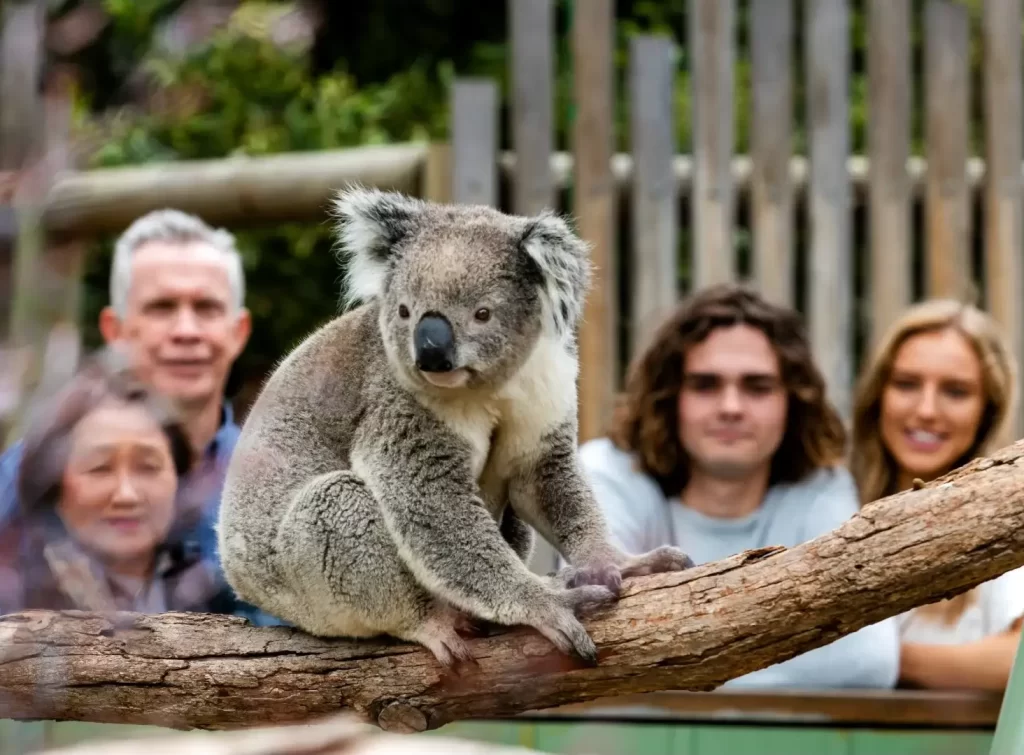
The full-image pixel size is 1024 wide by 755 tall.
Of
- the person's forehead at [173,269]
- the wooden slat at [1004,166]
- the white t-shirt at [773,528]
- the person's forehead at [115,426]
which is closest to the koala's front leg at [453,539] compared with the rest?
the person's forehead at [115,426]

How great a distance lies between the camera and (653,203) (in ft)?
12.6

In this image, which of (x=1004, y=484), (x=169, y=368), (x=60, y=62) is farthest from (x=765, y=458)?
(x=60, y=62)

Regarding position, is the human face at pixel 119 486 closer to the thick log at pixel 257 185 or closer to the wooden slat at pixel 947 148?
the thick log at pixel 257 185

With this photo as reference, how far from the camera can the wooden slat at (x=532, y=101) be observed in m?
3.76

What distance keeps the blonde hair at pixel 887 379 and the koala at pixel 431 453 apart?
1.11 meters

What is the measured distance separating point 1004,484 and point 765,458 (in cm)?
116

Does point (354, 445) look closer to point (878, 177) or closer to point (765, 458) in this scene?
point (765, 458)

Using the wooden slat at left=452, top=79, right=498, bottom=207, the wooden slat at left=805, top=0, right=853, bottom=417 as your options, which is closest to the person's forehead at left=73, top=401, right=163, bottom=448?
the wooden slat at left=452, top=79, right=498, bottom=207

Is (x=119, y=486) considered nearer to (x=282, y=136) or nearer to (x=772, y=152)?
(x=772, y=152)

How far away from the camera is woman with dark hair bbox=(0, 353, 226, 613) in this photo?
127cm

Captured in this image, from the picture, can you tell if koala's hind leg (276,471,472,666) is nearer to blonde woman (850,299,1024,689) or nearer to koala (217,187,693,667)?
koala (217,187,693,667)

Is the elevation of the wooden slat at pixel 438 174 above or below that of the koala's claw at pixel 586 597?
above

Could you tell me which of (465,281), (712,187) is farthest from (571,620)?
(712,187)

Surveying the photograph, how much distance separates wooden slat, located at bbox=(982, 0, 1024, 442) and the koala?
7.59ft
